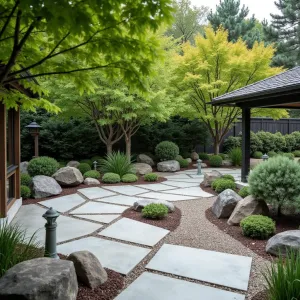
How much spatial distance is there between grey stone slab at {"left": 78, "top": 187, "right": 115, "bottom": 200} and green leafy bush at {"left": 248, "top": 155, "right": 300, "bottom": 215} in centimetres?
364

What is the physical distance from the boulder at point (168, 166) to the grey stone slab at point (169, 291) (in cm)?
894

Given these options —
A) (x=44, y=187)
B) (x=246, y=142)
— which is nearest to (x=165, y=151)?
(x=246, y=142)

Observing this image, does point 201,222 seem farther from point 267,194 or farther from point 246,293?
point 246,293

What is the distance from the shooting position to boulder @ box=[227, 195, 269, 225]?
16.6 feet

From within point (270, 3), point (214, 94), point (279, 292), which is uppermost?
point (270, 3)

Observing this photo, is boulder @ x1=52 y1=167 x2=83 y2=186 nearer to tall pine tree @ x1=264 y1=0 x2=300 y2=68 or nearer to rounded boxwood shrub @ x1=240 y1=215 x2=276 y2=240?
rounded boxwood shrub @ x1=240 y1=215 x2=276 y2=240

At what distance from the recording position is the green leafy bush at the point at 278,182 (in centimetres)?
494

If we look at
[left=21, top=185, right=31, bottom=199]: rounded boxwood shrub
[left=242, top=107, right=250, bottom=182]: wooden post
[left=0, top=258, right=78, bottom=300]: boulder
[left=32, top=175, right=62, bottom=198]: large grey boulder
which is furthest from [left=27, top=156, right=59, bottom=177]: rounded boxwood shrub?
[left=0, top=258, right=78, bottom=300]: boulder

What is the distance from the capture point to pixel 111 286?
9.66ft

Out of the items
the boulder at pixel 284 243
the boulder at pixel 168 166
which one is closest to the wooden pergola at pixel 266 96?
the boulder at pixel 284 243

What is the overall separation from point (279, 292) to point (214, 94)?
36.5 feet

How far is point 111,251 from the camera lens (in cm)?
389

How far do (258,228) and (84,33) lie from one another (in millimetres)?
3531

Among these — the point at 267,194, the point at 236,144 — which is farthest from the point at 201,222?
the point at 236,144
